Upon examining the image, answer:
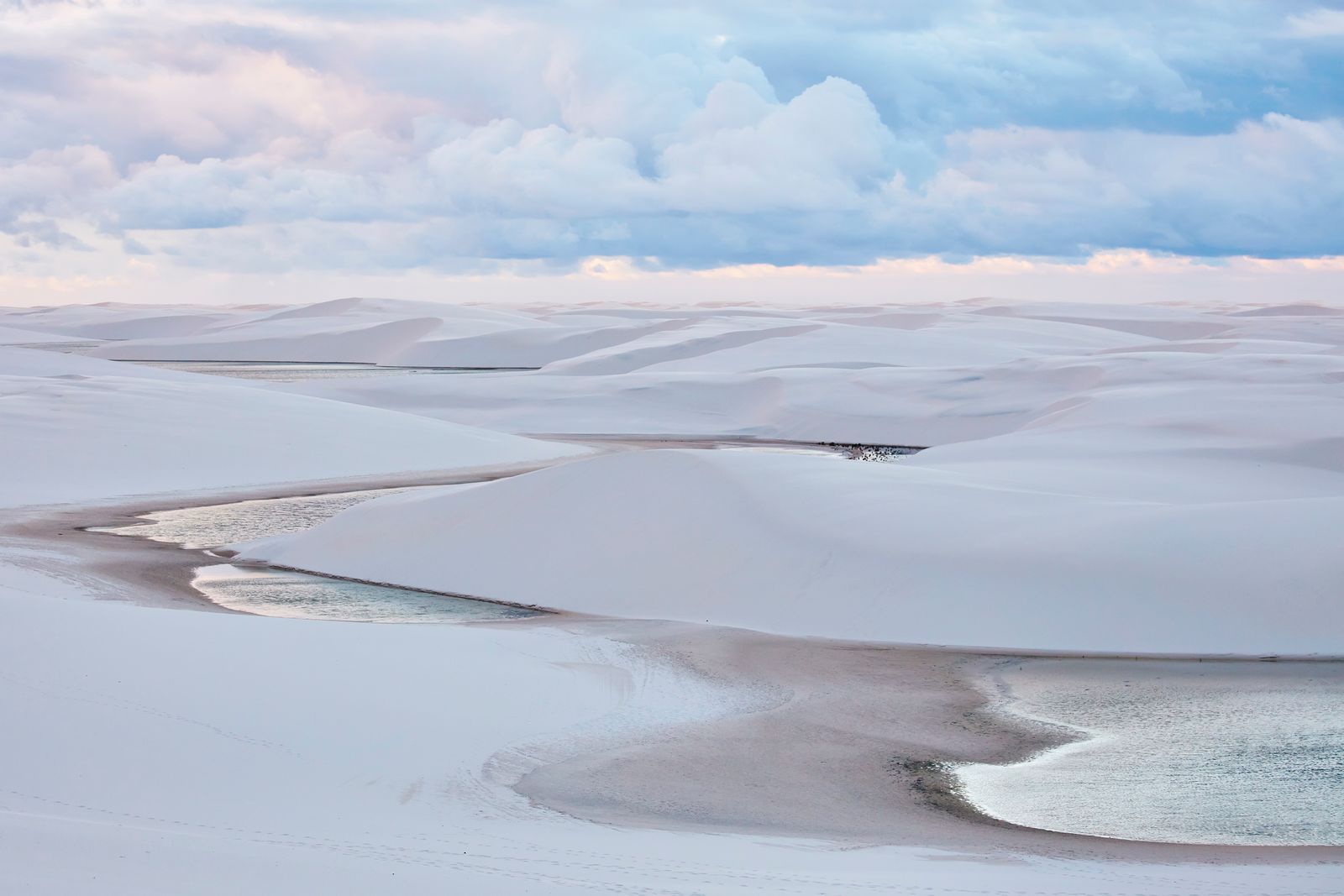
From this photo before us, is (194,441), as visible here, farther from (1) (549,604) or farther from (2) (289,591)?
(1) (549,604)

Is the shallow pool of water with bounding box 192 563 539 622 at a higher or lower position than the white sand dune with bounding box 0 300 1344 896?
lower

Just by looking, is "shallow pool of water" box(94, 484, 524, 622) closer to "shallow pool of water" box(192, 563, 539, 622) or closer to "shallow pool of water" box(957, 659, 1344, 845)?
"shallow pool of water" box(192, 563, 539, 622)

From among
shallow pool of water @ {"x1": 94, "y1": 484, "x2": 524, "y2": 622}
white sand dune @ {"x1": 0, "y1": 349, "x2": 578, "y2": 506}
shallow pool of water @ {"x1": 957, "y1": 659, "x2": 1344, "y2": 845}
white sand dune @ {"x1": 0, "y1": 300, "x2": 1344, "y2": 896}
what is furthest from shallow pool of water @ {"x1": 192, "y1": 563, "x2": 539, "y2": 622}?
white sand dune @ {"x1": 0, "y1": 349, "x2": 578, "y2": 506}

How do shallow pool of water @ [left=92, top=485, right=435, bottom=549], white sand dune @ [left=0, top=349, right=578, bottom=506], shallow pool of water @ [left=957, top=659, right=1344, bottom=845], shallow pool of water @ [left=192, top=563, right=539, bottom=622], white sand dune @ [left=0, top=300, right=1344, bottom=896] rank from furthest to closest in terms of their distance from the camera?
1. white sand dune @ [left=0, top=349, right=578, bottom=506]
2. shallow pool of water @ [left=92, top=485, right=435, bottom=549]
3. shallow pool of water @ [left=192, top=563, right=539, bottom=622]
4. shallow pool of water @ [left=957, top=659, right=1344, bottom=845]
5. white sand dune @ [left=0, top=300, right=1344, bottom=896]

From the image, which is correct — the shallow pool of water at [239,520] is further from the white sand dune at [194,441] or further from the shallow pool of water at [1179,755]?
the shallow pool of water at [1179,755]

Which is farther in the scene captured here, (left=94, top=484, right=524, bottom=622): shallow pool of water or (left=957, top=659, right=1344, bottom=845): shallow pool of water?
(left=94, top=484, right=524, bottom=622): shallow pool of water

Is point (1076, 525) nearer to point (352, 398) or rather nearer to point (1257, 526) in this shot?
point (1257, 526)

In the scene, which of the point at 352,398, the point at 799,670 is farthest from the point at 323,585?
the point at 352,398

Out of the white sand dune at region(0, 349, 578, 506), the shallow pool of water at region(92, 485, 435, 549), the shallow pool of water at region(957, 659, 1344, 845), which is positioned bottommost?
the shallow pool of water at region(957, 659, 1344, 845)

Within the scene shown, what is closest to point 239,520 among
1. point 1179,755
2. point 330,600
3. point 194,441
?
point 330,600
